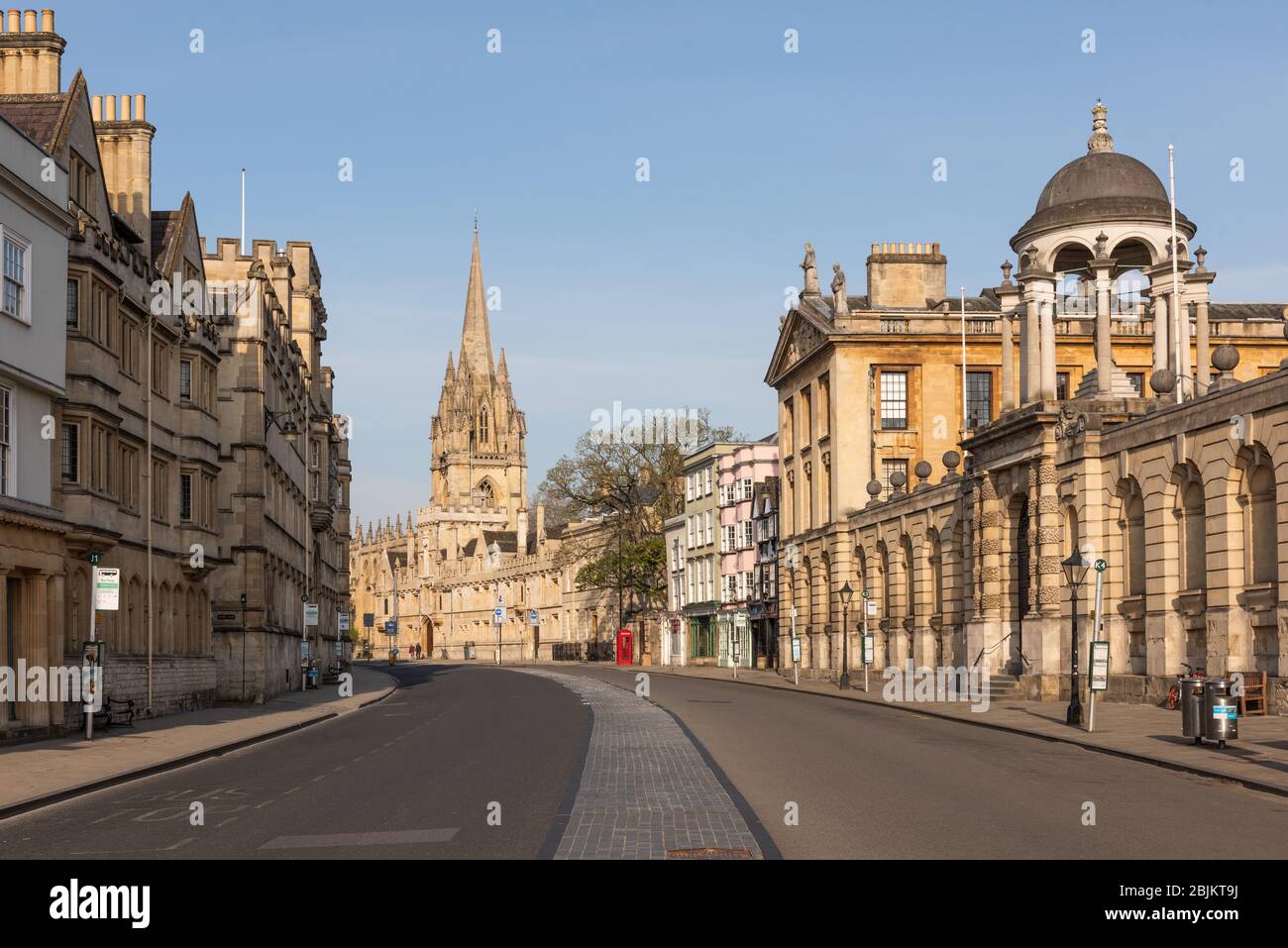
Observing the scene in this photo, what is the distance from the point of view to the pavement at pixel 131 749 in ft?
67.4

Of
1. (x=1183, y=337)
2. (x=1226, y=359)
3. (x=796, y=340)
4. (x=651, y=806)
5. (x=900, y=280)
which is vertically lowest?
(x=651, y=806)

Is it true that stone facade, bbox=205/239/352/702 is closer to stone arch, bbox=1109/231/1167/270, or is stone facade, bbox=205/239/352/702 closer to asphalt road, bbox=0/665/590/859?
asphalt road, bbox=0/665/590/859

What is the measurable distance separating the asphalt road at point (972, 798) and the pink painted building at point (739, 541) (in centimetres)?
5921

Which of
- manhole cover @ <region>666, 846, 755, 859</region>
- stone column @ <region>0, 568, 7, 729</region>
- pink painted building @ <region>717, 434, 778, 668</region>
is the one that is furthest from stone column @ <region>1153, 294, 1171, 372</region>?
pink painted building @ <region>717, 434, 778, 668</region>

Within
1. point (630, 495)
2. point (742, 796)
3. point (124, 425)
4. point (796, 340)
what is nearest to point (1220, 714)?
point (742, 796)

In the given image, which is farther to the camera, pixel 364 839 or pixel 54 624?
pixel 54 624

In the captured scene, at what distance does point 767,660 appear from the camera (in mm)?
85375

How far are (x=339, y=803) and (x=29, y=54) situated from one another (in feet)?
82.2

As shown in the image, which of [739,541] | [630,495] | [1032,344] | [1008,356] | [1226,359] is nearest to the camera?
[1226,359]

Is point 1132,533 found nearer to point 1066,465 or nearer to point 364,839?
point 1066,465

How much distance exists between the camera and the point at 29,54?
3588cm

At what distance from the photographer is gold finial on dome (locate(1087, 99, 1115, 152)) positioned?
47844 mm

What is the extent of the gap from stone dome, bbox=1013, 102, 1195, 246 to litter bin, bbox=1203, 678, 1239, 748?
2342 centimetres
